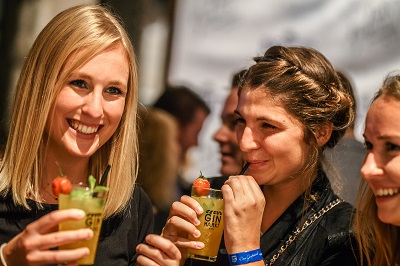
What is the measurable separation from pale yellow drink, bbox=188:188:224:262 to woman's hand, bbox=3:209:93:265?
0.63 metres

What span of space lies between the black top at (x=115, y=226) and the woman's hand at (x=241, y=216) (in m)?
0.44

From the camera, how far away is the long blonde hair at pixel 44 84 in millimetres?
3045

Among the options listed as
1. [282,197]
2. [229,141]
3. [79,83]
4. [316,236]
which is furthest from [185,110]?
[79,83]

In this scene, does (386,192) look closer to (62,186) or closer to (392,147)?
(392,147)

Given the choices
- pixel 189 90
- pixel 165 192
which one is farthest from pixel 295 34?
pixel 165 192

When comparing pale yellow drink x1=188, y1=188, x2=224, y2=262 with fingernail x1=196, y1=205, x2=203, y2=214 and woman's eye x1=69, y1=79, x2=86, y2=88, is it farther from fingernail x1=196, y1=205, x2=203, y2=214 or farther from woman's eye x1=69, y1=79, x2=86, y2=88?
woman's eye x1=69, y1=79, x2=86, y2=88

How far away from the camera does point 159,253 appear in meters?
2.99

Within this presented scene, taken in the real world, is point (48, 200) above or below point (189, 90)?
below

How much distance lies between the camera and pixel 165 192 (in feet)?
17.4

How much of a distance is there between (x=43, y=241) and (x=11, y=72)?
4.94 meters

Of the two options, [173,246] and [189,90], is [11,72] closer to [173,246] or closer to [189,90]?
[189,90]

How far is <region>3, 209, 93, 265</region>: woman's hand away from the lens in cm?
253

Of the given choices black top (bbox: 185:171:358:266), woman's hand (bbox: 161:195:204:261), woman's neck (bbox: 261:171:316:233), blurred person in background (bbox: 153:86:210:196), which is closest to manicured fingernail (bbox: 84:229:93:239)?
woman's hand (bbox: 161:195:204:261)

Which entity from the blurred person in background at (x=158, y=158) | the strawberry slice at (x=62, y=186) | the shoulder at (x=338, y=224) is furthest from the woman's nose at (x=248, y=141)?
the blurred person in background at (x=158, y=158)
